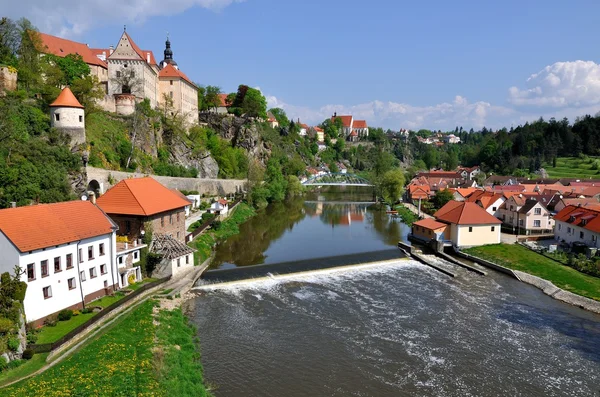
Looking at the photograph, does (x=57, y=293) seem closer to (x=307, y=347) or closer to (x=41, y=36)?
(x=307, y=347)

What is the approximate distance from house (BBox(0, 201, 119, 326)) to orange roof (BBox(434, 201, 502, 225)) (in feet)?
86.7

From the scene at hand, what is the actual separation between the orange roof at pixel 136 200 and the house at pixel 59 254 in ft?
11.8

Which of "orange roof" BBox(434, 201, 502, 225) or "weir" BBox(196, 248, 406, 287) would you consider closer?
"weir" BBox(196, 248, 406, 287)

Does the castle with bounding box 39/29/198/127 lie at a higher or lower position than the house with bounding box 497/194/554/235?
higher

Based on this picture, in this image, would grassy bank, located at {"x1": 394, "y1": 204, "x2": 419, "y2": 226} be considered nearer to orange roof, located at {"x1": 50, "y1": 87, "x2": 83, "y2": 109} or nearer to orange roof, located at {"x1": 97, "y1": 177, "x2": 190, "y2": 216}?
orange roof, located at {"x1": 97, "y1": 177, "x2": 190, "y2": 216}

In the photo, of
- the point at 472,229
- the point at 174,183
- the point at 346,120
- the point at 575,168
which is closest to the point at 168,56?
the point at 174,183

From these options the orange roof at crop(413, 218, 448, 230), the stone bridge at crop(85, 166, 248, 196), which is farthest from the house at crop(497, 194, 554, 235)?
the stone bridge at crop(85, 166, 248, 196)

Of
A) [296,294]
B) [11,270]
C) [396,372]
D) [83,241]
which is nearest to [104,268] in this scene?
[83,241]

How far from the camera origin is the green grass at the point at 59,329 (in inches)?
658

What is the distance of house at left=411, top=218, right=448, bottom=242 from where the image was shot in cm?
3716

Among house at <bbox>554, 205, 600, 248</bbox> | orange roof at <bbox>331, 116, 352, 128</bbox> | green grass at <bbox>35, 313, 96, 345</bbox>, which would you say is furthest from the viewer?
orange roof at <bbox>331, 116, 352, 128</bbox>

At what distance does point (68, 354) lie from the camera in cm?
1588

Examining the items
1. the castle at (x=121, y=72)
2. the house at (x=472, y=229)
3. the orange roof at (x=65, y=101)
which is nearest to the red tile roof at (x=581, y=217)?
the house at (x=472, y=229)

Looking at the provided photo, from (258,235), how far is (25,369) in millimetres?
29997
